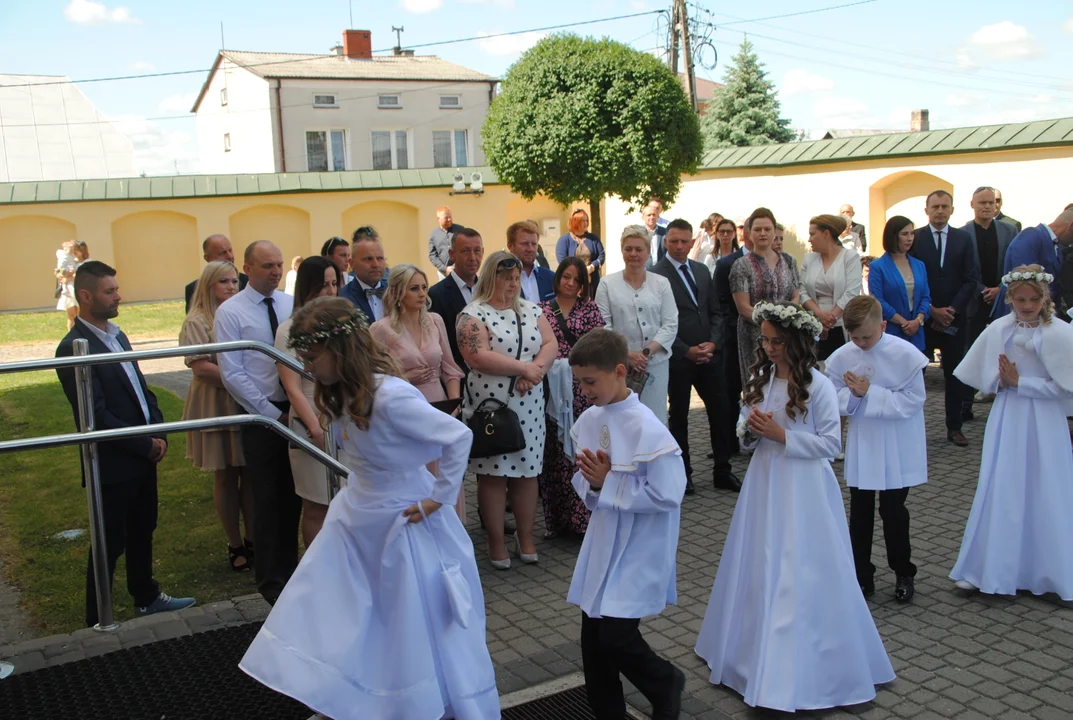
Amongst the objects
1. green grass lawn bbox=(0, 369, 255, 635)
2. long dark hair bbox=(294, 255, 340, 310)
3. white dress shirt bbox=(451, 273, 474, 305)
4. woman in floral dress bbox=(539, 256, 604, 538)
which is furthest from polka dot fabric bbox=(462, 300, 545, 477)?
green grass lawn bbox=(0, 369, 255, 635)

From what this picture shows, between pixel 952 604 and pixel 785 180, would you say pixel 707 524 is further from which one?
pixel 785 180

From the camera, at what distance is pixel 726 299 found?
28.2 feet

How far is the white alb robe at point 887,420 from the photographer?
5125 mm

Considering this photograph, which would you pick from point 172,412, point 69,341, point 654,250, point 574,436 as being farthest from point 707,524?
point 172,412

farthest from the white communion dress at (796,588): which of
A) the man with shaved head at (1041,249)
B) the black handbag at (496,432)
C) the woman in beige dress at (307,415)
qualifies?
the man with shaved head at (1041,249)

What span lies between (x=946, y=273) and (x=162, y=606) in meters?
7.48

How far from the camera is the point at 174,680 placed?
174 inches

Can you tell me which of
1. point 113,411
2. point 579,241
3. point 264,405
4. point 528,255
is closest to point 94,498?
point 113,411

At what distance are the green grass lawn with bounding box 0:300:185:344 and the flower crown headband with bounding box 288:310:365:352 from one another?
16.2 metres

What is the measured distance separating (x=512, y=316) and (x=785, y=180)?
15388 millimetres

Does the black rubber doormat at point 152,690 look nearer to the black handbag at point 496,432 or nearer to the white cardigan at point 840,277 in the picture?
the black handbag at point 496,432

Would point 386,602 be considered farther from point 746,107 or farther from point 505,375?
point 746,107

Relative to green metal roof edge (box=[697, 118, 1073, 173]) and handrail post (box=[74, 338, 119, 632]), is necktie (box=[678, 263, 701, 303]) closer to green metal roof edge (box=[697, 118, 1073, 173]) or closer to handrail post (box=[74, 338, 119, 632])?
handrail post (box=[74, 338, 119, 632])

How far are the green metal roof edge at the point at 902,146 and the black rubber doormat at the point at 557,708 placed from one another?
13732mm
